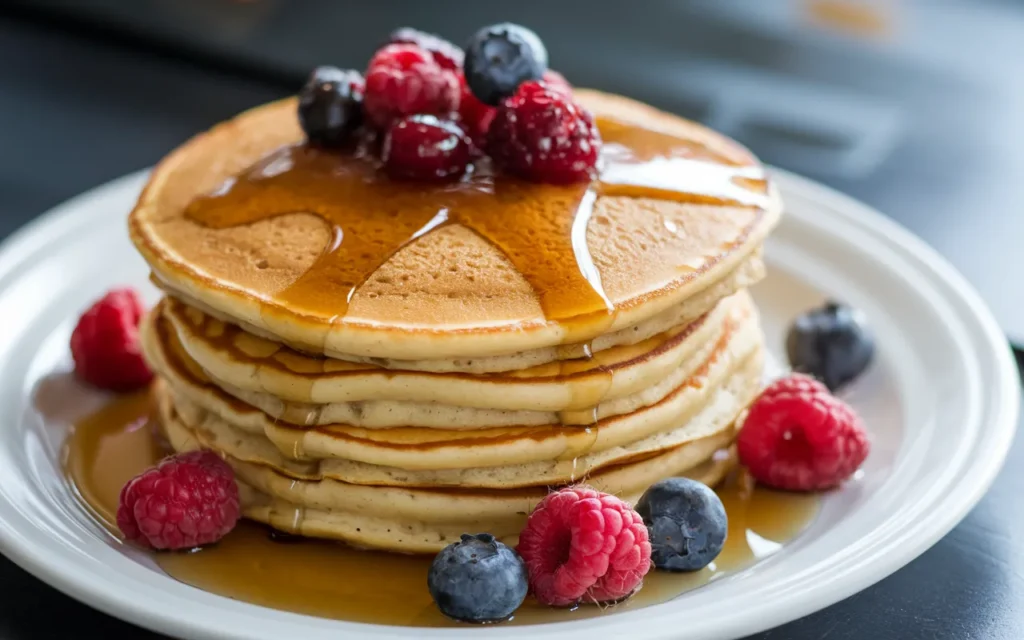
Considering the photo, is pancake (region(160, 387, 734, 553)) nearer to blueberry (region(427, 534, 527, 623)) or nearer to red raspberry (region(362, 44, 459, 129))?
blueberry (region(427, 534, 527, 623))

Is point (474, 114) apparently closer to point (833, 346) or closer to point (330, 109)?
point (330, 109)

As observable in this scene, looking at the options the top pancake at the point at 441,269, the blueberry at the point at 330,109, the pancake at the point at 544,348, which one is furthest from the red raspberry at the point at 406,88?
the pancake at the point at 544,348

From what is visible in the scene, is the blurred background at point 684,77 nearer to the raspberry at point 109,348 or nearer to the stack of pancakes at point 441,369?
the raspberry at point 109,348

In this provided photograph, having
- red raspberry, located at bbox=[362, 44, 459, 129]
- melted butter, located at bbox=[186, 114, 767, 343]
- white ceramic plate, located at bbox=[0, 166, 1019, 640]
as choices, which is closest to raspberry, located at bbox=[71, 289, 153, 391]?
white ceramic plate, located at bbox=[0, 166, 1019, 640]

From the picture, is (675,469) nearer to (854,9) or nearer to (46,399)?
(46,399)

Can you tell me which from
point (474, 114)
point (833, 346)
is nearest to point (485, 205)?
point (474, 114)

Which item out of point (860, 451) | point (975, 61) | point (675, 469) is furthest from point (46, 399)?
point (975, 61)
